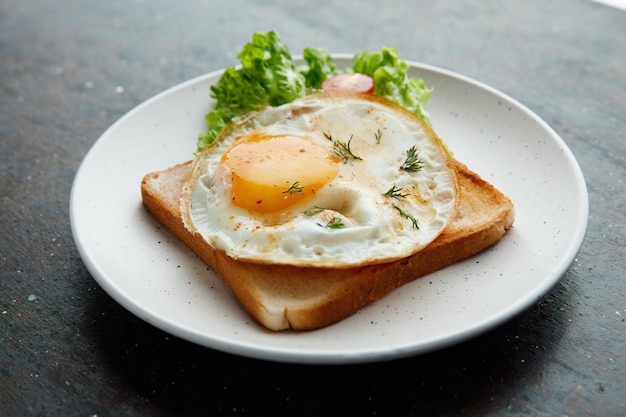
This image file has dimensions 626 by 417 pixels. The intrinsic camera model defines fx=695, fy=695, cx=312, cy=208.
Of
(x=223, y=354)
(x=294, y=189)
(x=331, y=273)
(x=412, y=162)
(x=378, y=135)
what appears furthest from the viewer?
(x=378, y=135)

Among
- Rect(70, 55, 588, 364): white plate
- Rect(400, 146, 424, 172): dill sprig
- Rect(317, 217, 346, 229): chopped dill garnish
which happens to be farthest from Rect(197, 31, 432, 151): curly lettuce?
Rect(317, 217, 346, 229): chopped dill garnish

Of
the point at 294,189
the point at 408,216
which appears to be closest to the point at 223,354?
the point at 294,189

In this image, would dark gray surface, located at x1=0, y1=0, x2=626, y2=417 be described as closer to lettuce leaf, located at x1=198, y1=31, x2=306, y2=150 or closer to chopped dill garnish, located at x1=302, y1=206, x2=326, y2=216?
chopped dill garnish, located at x1=302, y1=206, x2=326, y2=216

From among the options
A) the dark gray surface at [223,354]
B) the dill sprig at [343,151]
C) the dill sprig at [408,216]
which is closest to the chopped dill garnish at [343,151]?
the dill sprig at [343,151]

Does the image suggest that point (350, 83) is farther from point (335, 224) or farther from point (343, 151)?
point (335, 224)

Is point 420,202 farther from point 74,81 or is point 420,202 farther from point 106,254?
point 74,81

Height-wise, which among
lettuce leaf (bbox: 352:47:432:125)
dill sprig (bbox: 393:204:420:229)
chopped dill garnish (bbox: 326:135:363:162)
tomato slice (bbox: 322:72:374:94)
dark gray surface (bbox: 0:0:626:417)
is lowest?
dark gray surface (bbox: 0:0:626:417)
